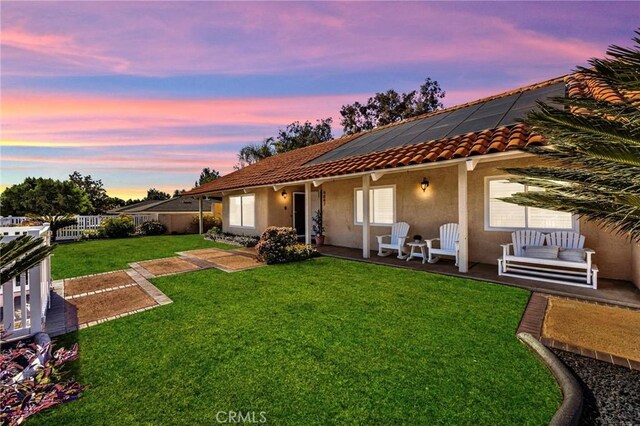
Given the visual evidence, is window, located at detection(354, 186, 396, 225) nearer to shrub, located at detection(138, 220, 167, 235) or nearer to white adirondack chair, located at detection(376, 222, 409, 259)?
white adirondack chair, located at detection(376, 222, 409, 259)

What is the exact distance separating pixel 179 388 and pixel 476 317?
13.6ft

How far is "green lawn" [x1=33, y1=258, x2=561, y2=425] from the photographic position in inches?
101

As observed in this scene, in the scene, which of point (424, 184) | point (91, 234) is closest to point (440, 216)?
point (424, 184)

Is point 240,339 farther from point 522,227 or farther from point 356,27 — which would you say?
point 356,27

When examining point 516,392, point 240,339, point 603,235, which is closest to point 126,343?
point 240,339

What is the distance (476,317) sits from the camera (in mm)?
4535

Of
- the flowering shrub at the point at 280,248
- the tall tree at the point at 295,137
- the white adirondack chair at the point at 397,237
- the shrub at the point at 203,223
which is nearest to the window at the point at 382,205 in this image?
the white adirondack chair at the point at 397,237

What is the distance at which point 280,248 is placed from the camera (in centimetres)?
919

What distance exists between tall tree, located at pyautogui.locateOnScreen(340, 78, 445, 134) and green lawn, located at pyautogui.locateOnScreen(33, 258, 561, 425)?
27.2m

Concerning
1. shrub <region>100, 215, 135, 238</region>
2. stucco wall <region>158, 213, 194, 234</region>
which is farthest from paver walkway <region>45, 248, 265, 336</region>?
stucco wall <region>158, 213, 194, 234</region>

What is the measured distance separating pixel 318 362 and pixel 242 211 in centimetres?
1384

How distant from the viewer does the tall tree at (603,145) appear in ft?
7.10

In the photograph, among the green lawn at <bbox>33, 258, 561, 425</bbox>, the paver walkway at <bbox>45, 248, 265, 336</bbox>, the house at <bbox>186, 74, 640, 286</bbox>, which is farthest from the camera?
the house at <bbox>186, 74, 640, 286</bbox>

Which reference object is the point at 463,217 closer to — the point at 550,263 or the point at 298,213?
the point at 550,263
